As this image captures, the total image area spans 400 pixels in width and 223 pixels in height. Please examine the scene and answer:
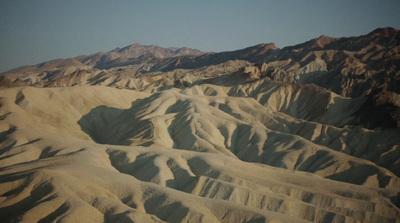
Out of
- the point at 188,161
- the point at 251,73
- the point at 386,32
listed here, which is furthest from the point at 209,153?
the point at 386,32

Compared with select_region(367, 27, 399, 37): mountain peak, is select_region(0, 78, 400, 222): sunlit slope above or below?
below

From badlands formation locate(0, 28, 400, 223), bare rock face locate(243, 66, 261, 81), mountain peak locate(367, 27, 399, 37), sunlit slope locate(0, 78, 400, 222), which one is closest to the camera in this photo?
sunlit slope locate(0, 78, 400, 222)

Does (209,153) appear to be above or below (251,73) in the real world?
below

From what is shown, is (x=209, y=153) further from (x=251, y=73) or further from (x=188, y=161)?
(x=251, y=73)

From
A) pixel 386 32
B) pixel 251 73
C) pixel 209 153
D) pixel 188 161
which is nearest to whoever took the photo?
pixel 188 161

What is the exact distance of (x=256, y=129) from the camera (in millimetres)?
80562

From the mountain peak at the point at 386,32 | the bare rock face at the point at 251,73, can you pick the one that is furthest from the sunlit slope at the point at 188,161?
the mountain peak at the point at 386,32

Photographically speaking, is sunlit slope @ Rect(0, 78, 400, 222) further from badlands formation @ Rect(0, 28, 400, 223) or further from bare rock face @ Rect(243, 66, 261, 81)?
bare rock face @ Rect(243, 66, 261, 81)

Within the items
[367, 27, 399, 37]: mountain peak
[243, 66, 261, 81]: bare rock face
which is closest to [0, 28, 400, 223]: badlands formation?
[243, 66, 261, 81]: bare rock face

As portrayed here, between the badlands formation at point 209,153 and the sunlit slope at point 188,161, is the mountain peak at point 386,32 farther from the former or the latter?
the sunlit slope at point 188,161

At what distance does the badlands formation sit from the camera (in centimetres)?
3669

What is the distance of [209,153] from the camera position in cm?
5834

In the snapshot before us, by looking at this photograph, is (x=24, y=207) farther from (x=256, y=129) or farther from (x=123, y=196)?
(x=256, y=129)

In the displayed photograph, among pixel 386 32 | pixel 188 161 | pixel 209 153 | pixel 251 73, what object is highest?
pixel 386 32
